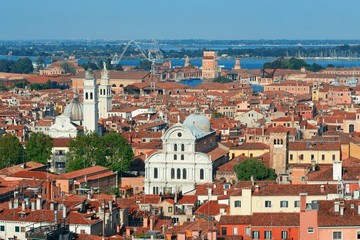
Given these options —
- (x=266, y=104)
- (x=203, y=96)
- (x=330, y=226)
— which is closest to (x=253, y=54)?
(x=203, y=96)

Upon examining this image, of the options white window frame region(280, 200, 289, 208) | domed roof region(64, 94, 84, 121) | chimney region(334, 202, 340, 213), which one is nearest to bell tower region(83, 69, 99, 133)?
domed roof region(64, 94, 84, 121)

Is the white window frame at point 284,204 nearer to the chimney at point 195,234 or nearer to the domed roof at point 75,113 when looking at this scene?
the chimney at point 195,234

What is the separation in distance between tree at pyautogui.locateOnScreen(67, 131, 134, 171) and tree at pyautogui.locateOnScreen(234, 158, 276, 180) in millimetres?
5060

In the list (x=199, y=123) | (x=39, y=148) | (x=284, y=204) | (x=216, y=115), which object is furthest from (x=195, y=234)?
(x=216, y=115)

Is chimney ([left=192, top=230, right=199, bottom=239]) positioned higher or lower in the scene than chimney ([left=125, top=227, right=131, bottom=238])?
higher

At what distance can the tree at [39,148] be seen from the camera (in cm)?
3528

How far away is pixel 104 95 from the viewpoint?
52531 mm

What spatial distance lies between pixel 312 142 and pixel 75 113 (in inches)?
489

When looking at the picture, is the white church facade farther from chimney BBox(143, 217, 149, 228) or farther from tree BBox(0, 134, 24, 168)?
chimney BBox(143, 217, 149, 228)

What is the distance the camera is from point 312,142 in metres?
32.8

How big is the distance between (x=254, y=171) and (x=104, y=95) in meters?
24.7

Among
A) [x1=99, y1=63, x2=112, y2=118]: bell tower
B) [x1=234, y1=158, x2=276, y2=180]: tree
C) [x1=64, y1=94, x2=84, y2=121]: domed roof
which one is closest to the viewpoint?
[x1=234, y1=158, x2=276, y2=180]: tree

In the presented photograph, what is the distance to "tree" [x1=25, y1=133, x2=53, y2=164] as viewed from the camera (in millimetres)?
35281

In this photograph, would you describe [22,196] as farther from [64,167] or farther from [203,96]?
[203,96]
